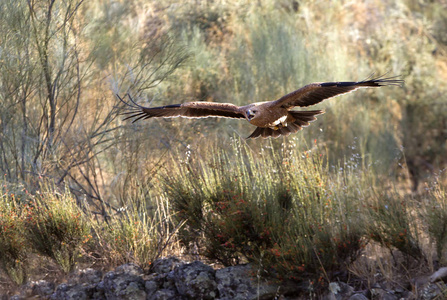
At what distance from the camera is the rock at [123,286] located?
577 centimetres

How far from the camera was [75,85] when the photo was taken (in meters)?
8.06

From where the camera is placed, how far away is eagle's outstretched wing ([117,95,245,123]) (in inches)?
247

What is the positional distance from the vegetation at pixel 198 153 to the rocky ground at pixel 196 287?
16 centimetres

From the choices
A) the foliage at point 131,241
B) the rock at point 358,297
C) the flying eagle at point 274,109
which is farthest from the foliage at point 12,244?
the rock at point 358,297

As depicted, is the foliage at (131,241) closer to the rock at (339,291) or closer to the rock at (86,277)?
the rock at (86,277)

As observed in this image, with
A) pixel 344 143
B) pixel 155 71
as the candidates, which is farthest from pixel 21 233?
pixel 344 143

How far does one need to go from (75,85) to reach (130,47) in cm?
108

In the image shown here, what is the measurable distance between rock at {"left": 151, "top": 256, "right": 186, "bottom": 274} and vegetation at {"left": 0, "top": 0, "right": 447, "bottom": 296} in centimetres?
12

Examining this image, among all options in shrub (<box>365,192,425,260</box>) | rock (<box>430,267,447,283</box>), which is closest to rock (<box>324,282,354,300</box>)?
shrub (<box>365,192,425,260</box>)

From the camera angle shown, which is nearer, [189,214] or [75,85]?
[189,214]

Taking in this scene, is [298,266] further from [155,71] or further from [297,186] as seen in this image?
[155,71]

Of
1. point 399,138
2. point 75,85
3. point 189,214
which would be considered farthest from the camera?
point 399,138

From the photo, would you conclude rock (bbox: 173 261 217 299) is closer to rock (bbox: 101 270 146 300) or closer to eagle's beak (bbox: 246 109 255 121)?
rock (bbox: 101 270 146 300)

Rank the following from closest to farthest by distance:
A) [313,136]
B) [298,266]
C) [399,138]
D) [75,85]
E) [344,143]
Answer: [298,266]
[75,85]
[313,136]
[344,143]
[399,138]
